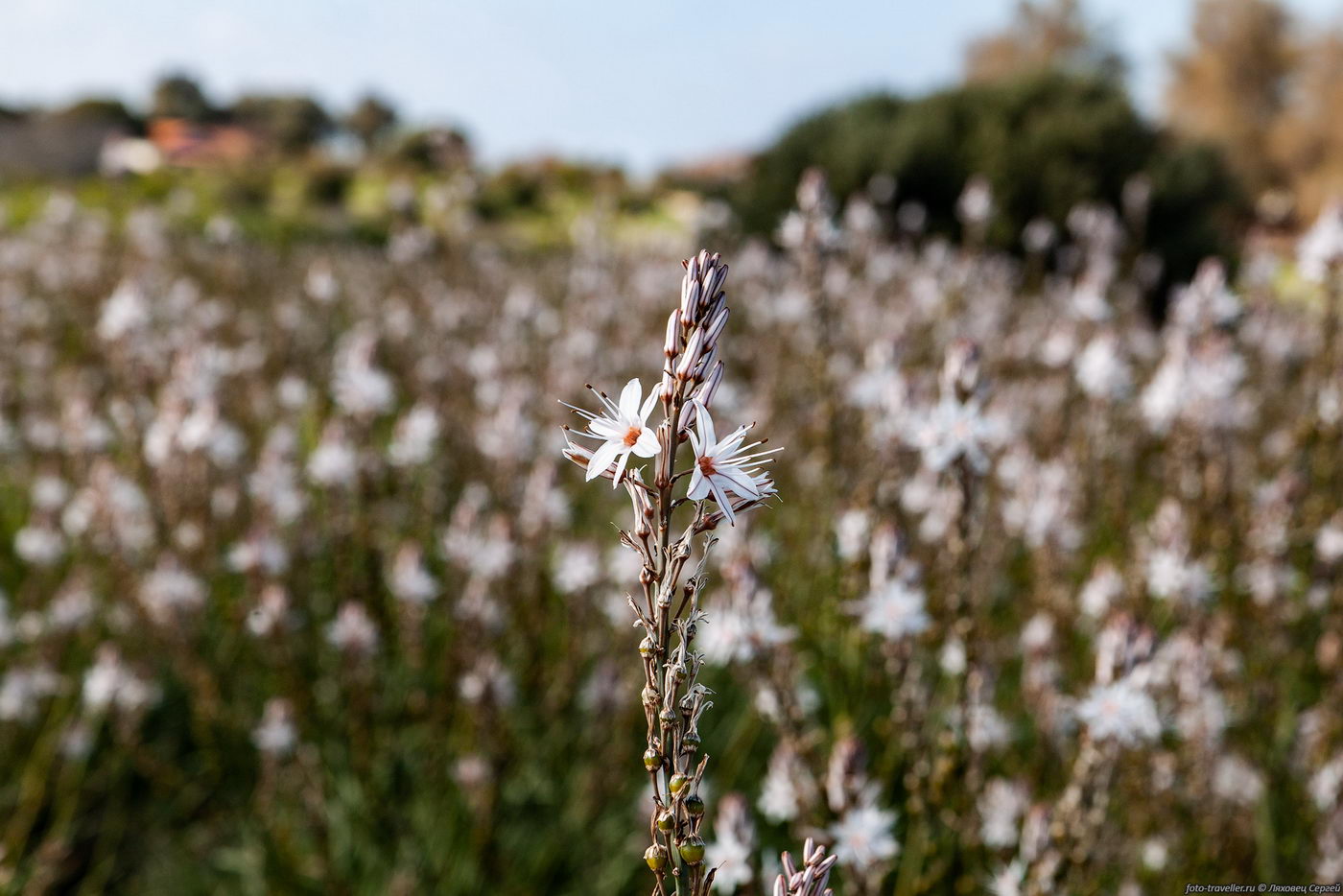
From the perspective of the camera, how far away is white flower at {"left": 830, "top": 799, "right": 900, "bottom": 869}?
5.90ft

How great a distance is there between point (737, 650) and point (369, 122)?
1306 inches

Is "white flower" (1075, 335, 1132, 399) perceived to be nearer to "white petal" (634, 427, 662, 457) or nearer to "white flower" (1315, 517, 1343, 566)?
"white flower" (1315, 517, 1343, 566)

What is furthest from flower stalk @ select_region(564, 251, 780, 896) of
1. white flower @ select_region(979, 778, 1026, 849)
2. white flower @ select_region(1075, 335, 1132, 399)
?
white flower @ select_region(1075, 335, 1132, 399)

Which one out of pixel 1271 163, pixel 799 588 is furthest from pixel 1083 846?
pixel 1271 163

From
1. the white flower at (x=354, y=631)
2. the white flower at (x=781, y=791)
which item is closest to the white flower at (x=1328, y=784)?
the white flower at (x=781, y=791)

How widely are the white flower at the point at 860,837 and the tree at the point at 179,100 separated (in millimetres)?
47230

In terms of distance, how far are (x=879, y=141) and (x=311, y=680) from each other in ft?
38.9

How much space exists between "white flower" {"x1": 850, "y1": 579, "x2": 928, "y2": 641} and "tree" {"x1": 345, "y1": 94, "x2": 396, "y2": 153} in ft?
104

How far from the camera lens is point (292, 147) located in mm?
35156

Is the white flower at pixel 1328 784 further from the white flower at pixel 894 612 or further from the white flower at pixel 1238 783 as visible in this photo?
the white flower at pixel 894 612

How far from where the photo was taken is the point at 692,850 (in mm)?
978

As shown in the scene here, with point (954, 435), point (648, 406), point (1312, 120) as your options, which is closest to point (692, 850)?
point (648, 406)

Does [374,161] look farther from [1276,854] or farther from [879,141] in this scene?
[1276,854]

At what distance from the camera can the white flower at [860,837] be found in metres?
1.80
